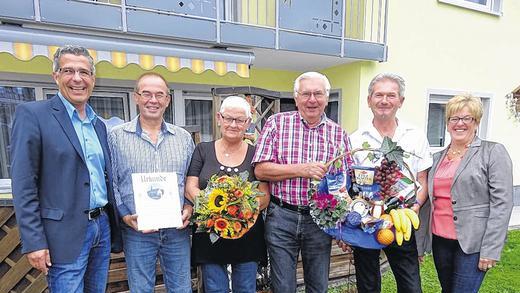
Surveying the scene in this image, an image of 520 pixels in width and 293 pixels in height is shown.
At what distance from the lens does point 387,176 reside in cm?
166

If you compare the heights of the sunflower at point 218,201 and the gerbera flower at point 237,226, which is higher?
the sunflower at point 218,201

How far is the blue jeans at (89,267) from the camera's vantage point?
163 centimetres

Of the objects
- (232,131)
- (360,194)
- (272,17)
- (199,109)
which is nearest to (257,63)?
(272,17)

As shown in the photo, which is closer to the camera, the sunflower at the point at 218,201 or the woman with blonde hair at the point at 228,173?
the sunflower at the point at 218,201

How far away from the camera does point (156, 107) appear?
1810 mm

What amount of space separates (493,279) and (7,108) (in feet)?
20.5

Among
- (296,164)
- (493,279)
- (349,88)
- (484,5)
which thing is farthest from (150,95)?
(484,5)

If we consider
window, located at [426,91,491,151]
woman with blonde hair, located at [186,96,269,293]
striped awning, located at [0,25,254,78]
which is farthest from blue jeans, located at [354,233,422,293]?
window, located at [426,91,491,151]

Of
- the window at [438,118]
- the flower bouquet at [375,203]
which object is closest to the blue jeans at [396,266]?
the flower bouquet at [375,203]

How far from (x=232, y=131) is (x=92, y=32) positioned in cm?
274

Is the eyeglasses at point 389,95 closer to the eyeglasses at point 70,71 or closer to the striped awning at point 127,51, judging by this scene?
the eyeglasses at point 70,71

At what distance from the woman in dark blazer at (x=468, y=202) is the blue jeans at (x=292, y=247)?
0.69 meters

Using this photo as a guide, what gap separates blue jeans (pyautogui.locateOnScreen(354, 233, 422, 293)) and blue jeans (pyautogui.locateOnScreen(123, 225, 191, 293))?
111cm

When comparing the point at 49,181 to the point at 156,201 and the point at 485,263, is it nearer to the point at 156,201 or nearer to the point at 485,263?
the point at 156,201
